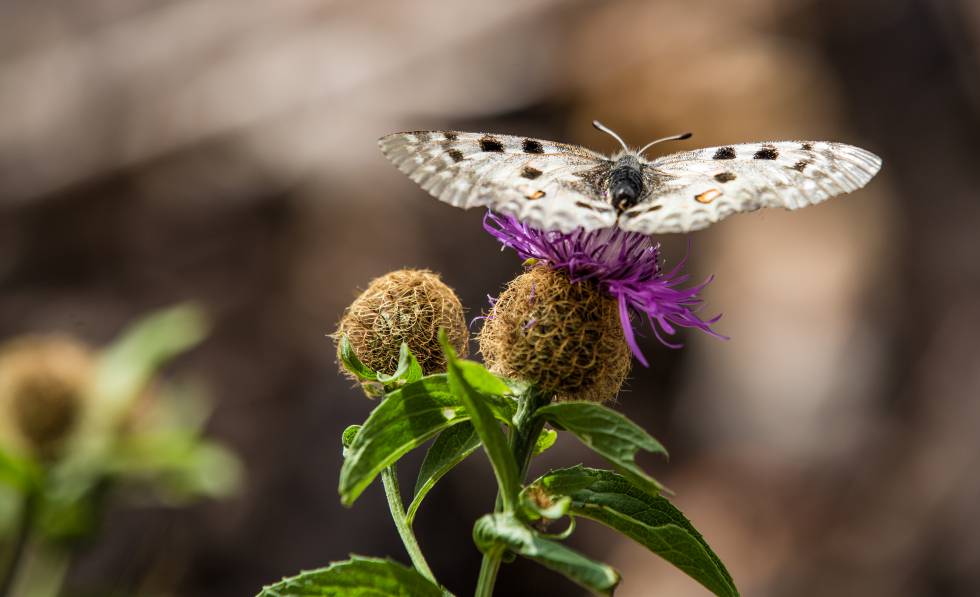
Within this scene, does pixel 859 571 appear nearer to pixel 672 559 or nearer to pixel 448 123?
pixel 448 123

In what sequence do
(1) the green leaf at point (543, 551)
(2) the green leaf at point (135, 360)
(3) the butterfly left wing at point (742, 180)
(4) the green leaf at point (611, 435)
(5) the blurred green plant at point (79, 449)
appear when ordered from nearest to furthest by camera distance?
(1) the green leaf at point (543, 551), (4) the green leaf at point (611, 435), (3) the butterfly left wing at point (742, 180), (5) the blurred green plant at point (79, 449), (2) the green leaf at point (135, 360)

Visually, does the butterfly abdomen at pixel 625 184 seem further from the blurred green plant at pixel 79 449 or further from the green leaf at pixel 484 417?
the blurred green plant at pixel 79 449

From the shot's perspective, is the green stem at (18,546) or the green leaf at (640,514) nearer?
the green leaf at (640,514)

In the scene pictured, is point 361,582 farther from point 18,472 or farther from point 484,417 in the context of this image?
point 18,472

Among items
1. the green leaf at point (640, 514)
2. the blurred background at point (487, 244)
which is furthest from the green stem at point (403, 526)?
the blurred background at point (487, 244)

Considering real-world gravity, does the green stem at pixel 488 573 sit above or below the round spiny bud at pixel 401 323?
below

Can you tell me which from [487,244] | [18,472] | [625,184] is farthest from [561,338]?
[487,244]

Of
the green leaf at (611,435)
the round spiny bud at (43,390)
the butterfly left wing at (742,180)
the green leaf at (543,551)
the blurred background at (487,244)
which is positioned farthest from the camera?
the blurred background at (487,244)
